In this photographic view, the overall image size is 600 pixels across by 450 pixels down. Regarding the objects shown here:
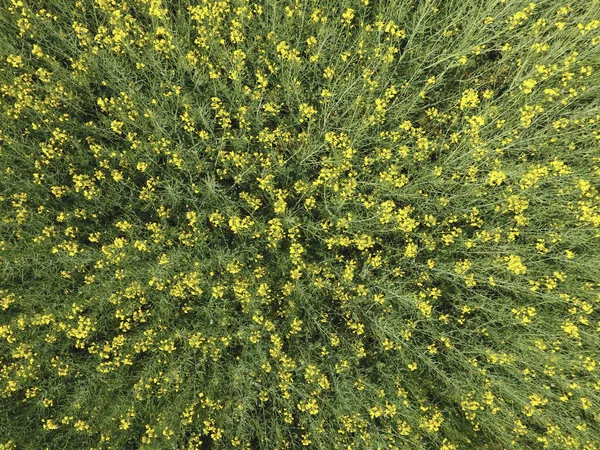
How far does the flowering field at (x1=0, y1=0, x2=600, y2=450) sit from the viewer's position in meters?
4.34

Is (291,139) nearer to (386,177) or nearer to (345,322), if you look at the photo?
(386,177)

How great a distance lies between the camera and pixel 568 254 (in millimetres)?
4438

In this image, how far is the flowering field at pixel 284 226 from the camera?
4.34 m

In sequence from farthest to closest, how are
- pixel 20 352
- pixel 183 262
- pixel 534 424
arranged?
pixel 534 424
pixel 183 262
pixel 20 352

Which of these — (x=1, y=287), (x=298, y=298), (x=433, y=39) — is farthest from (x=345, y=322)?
(x=1, y=287)

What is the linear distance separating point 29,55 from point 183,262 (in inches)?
132

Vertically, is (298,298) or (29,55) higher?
(29,55)

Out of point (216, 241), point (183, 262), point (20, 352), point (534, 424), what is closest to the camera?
point (20, 352)

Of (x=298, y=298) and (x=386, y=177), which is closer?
(x=386, y=177)

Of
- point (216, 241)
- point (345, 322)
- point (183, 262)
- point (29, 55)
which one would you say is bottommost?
point (345, 322)

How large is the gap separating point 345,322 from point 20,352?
3.86 m

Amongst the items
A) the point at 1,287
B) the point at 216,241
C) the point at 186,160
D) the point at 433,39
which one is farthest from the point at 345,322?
the point at 1,287

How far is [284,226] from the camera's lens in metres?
4.70

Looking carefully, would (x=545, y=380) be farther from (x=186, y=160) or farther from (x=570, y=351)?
(x=186, y=160)
